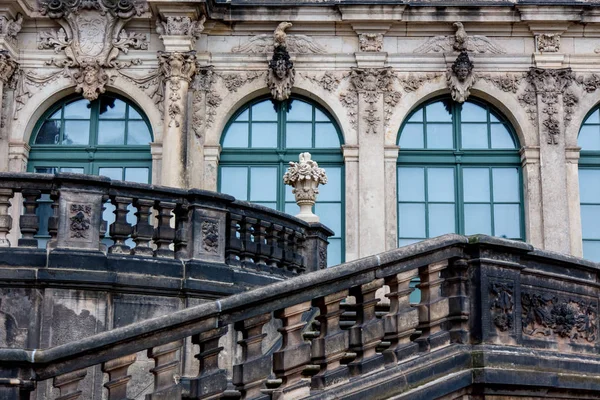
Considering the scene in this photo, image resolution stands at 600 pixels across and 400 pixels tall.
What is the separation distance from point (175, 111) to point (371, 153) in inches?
133

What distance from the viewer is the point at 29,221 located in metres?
8.61

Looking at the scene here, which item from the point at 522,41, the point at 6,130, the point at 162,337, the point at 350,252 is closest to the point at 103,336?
the point at 162,337

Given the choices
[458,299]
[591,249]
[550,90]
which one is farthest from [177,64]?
[458,299]

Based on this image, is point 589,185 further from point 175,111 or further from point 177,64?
point 177,64

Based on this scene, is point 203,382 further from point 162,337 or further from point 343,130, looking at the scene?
point 343,130

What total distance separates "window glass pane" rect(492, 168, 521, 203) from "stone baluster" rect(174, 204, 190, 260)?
946cm

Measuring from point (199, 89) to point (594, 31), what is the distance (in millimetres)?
6958

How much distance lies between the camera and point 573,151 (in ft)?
57.3

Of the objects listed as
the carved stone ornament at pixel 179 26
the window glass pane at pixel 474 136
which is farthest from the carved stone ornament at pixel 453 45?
the carved stone ornament at pixel 179 26

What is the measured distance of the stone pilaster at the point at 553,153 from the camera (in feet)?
55.8

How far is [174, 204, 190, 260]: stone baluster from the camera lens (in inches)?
356

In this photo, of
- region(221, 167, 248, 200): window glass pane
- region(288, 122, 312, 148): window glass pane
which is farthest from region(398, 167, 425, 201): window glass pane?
region(221, 167, 248, 200): window glass pane

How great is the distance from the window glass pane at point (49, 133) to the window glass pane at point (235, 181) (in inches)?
116

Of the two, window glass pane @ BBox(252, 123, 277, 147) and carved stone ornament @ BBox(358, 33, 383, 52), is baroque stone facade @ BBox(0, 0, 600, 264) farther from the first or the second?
window glass pane @ BBox(252, 123, 277, 147)
